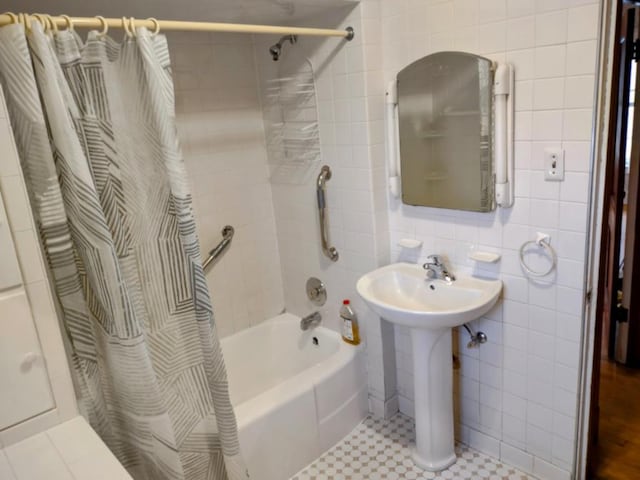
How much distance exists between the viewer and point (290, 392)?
2.10m

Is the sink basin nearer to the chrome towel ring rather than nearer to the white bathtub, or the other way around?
the chrome towel ring

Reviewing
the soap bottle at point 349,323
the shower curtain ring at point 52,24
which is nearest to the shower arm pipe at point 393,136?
the soap bottle at point 349,323

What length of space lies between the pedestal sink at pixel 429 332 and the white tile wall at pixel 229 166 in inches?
31.5

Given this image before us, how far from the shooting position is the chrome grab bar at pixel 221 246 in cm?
247

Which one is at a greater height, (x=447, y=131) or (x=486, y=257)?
(x=447, y=131)

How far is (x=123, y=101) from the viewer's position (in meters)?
1.41

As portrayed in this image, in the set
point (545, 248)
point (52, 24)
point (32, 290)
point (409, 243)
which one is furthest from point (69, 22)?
point (545, 248)

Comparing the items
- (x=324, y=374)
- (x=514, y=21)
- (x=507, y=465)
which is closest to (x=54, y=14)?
(x=514, y=21)

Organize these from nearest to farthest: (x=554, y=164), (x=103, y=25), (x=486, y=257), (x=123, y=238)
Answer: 1. (x=103, y=25)
2. (x=123, y=238)
3. (x=554, y=164)
4. (x=486, y=257)

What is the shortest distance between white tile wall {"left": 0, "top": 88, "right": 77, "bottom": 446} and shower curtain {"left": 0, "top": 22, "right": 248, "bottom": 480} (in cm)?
10

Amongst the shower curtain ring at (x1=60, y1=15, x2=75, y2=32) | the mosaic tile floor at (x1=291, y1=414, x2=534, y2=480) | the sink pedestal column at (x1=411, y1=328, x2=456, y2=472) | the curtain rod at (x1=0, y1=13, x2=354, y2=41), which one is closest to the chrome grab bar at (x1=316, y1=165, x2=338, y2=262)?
the sink pedestal column at (x1=411, y1=328, x2=456, y2=472)

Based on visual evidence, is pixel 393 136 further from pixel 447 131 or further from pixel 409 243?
pixel 409 243

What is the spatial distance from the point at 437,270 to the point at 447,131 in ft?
1.85

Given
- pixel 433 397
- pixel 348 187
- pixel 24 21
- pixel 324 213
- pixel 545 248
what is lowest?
pixel 433 397
